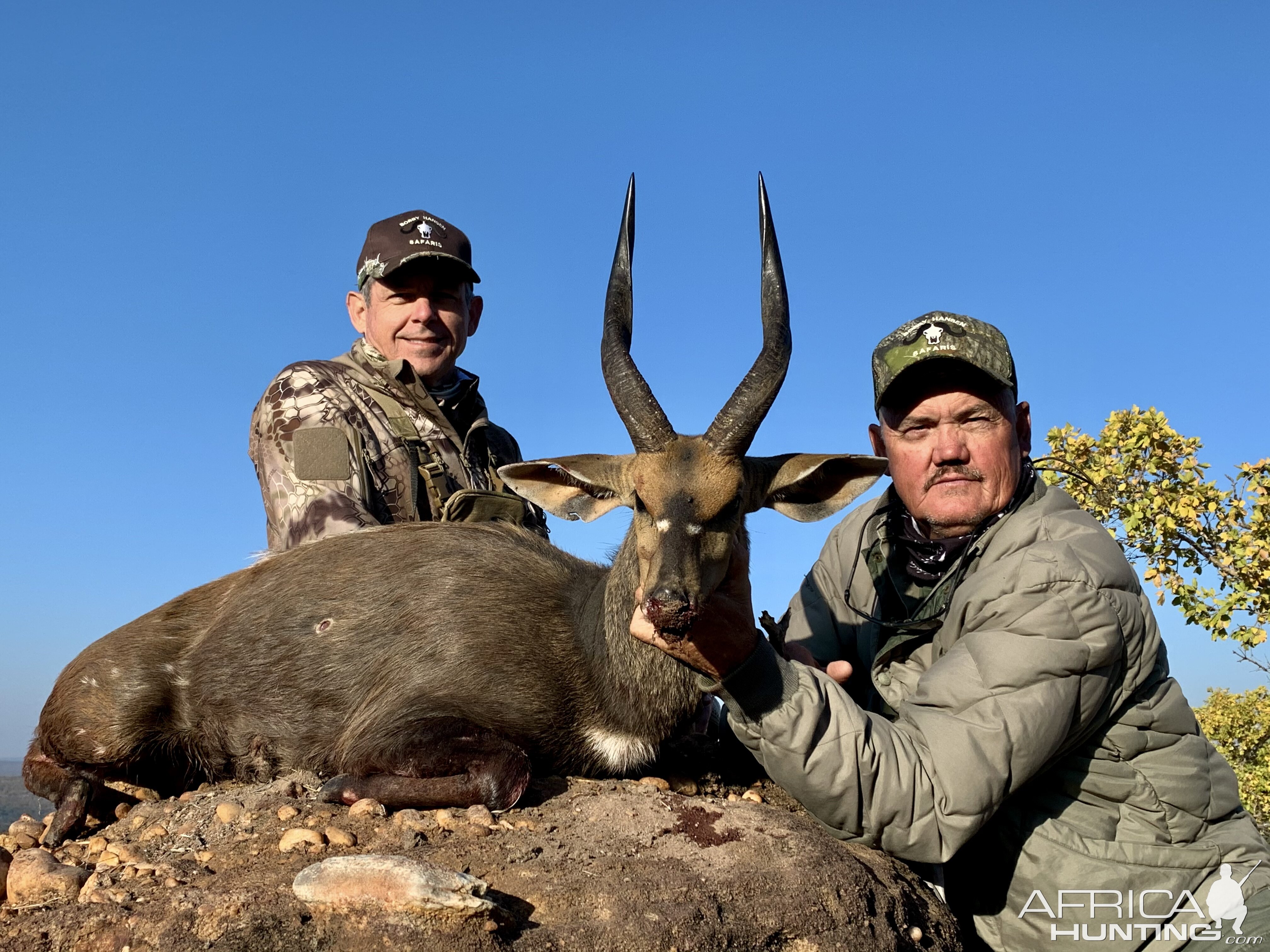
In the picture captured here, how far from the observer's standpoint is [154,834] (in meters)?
4.65

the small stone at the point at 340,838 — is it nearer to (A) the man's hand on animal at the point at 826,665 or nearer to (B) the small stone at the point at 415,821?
(B) the small stone at the point at 415,821

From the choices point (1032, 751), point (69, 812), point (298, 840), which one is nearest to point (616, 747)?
point (298, 840)

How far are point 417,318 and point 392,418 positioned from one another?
0.81 meters

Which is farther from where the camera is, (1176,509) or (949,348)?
(1176,509)

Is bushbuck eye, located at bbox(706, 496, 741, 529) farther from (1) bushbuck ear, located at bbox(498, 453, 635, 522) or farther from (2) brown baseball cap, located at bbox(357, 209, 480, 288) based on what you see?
(2) brown baseball cap, located at bbox(357, 209, 480, 288)

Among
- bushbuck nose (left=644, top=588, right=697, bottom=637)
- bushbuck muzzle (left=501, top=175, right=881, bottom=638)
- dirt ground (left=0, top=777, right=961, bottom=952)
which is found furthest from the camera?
bushbuck muzzle (left=501, top=175, right=881, bottom=638)

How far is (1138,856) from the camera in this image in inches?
169

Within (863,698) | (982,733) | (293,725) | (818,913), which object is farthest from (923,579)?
(293,725)

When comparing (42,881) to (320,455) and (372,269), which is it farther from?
(372,269)

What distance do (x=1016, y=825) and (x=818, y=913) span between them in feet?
3.21

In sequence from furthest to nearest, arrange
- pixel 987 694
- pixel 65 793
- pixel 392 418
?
pixel 392 418 < pixel 65 793 < pixel 987 694

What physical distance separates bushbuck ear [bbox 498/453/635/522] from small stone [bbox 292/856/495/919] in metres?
2.48

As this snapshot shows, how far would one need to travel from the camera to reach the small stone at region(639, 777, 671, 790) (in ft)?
17.2

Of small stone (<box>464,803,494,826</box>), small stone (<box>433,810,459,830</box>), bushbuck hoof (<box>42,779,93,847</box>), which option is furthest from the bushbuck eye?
bushbuck hoof (<box>42,779,93,847</box>)
